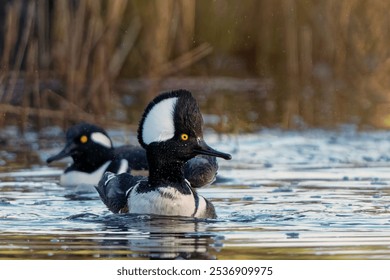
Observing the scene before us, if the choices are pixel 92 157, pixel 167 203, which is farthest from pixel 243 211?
pixel 92 157

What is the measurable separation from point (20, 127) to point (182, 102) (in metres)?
6.89

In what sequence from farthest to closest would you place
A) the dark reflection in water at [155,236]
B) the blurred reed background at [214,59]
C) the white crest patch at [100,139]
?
the blurred reed background at [214,59], the white crest patch at [100,139], the dark reflection in water at [155,236]

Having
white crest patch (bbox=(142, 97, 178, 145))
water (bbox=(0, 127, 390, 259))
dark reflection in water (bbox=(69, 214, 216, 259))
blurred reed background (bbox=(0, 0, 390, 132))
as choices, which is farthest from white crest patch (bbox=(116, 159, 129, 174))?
white crest patch (bbox=(142, 97, 178, 145))

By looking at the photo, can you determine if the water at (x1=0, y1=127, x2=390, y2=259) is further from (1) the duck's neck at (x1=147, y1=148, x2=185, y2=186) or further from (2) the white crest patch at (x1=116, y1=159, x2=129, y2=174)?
(2) the white crest patch at (x1=116, y1=159, x2=129, y2=174)

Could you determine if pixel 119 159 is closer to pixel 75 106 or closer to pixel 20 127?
pixel 75 106

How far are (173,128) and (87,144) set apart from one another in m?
3.79

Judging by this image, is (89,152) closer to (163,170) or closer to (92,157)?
(92,157)

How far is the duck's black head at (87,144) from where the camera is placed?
40.0 ft

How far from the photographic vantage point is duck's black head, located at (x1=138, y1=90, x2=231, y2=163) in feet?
27.5

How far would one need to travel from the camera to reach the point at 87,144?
12219 millimetres

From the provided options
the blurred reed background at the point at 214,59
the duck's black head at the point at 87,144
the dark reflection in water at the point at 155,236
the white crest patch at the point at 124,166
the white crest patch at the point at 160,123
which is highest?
the blurred reed background at the point at 214,59

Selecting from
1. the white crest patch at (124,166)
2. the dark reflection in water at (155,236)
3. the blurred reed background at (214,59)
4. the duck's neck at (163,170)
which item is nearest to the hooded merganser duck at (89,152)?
→ the white crest patch at (124,166)

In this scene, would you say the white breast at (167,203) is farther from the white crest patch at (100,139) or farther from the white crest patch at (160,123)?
the white crest patch at (100,139)
